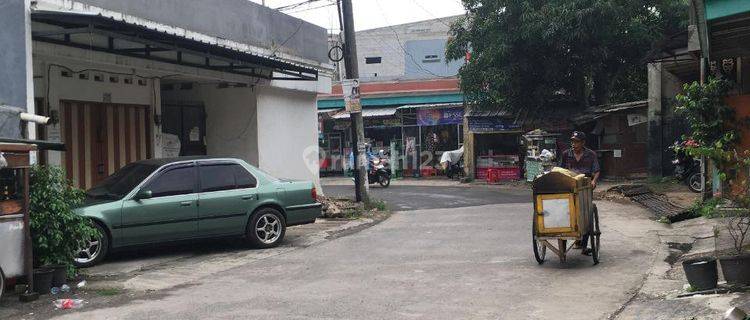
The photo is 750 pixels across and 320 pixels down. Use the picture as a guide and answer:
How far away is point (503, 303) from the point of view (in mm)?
6793

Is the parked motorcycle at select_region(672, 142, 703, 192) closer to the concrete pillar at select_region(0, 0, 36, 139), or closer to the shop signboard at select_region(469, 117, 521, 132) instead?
the shop signboard at select_region(469, 117, 521, 132)

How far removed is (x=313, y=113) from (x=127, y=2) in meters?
8.16

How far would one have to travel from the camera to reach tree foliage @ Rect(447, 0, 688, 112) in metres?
21.1

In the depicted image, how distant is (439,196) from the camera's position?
21.0m

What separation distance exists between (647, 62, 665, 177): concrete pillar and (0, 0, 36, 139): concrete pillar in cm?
1869

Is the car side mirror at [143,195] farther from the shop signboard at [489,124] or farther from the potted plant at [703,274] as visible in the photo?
the shop signboard at [489,124]

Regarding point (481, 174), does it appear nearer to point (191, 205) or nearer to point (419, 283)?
point (191, 205)

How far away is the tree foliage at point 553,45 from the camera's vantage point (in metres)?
21.1

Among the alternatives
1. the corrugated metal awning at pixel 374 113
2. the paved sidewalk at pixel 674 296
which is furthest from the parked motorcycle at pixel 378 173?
the paved sidewalk at pixel 674 296

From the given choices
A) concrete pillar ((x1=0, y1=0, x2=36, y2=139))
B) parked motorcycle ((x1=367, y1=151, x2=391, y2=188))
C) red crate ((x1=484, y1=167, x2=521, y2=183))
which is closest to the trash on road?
Answer: concrete pillar ((x1=0, y1=0, x2=36, y2=139))

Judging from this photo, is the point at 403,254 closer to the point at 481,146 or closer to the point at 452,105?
the point at 481,146

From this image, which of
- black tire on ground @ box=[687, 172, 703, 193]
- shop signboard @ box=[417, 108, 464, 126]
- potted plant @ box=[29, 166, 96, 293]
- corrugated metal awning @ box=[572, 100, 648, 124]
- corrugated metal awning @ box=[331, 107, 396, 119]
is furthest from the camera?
corrugated metal awning @ box=[331, 107, 396, 119]

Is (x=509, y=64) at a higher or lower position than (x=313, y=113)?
higher

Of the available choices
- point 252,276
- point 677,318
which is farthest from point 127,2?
point 677,318
